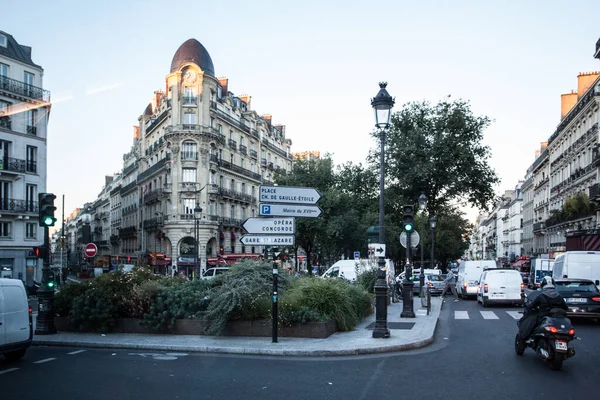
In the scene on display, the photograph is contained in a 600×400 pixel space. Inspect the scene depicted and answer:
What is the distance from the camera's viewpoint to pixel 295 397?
7.56 metres

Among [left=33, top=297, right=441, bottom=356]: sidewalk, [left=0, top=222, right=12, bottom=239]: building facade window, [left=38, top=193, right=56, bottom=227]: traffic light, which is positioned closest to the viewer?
[left=33, top=297, right=441, bottom=356]: sidewalk

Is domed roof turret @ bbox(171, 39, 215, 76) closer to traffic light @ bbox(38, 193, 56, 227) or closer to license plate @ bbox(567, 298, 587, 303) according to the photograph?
traffic light @ bbox(38, 193, 56, 227)

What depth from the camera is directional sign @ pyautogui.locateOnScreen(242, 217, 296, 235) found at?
40.6 feet

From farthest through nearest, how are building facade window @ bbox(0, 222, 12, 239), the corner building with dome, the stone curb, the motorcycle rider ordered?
the corner building with dome
building facade window @ bbox(0, 222, 12, 239)
the stone curb
the motorcycle rider

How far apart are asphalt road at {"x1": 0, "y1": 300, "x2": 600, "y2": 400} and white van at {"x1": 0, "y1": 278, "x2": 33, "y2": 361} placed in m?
0.32

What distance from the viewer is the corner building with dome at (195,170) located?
178ft

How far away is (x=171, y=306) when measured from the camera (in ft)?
43.9

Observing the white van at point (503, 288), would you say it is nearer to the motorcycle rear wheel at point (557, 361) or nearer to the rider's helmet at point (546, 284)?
the rider's helmet at point (546, 284)

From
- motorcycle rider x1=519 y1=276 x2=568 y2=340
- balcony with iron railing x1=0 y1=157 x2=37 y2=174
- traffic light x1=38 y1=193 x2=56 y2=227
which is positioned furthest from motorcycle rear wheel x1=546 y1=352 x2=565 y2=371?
balcony with iron railing x1=0 y1=157 x2=37 y2=174

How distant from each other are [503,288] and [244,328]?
530 inches

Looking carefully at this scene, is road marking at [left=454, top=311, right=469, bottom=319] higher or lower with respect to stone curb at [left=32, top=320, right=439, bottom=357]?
Result: lower

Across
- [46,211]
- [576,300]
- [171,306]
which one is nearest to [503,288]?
[576,300]

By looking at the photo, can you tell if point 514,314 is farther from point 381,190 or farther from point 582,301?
point 381,190

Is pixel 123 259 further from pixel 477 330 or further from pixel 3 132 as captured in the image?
pixel 477 330
